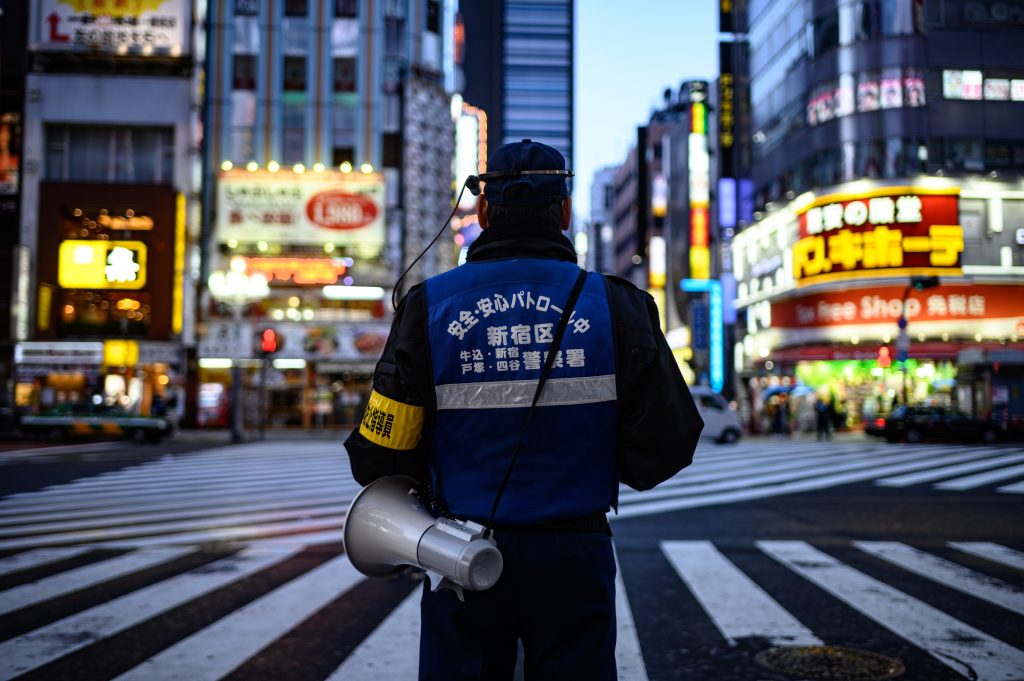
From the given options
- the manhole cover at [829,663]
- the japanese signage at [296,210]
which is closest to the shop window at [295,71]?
the japanese signage at [296,210]

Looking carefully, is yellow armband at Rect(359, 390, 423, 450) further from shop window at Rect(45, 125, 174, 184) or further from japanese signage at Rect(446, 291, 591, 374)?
shop window at Rect(45, 125, 174, 184)

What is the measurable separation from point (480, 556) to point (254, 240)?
34.2 m

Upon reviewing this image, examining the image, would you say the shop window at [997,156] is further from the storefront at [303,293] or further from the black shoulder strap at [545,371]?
the black shoulder strap at [545,371]

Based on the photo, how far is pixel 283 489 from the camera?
12.5 m

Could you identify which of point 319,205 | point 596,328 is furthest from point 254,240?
point 596,328

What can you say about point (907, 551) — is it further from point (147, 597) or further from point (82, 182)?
point (82, 182)

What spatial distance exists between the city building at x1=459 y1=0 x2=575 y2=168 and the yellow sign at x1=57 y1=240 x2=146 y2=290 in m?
84.9

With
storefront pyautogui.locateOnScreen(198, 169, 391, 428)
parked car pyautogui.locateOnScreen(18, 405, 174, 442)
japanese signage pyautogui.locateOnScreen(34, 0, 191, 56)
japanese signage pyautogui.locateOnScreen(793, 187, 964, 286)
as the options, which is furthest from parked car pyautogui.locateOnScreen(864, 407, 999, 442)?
japanese signage pyautogui.locateOnScreen(34, 0, 191, 56)

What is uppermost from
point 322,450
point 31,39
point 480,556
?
point 31,39

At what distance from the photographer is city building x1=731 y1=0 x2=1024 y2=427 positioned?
31719 mm

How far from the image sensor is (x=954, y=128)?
3256 cm

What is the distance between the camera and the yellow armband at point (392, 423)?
2.07 m

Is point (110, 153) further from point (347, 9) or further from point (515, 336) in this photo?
point (515, 336)

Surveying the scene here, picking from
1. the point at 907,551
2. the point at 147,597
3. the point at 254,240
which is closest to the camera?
the point at 147,597
